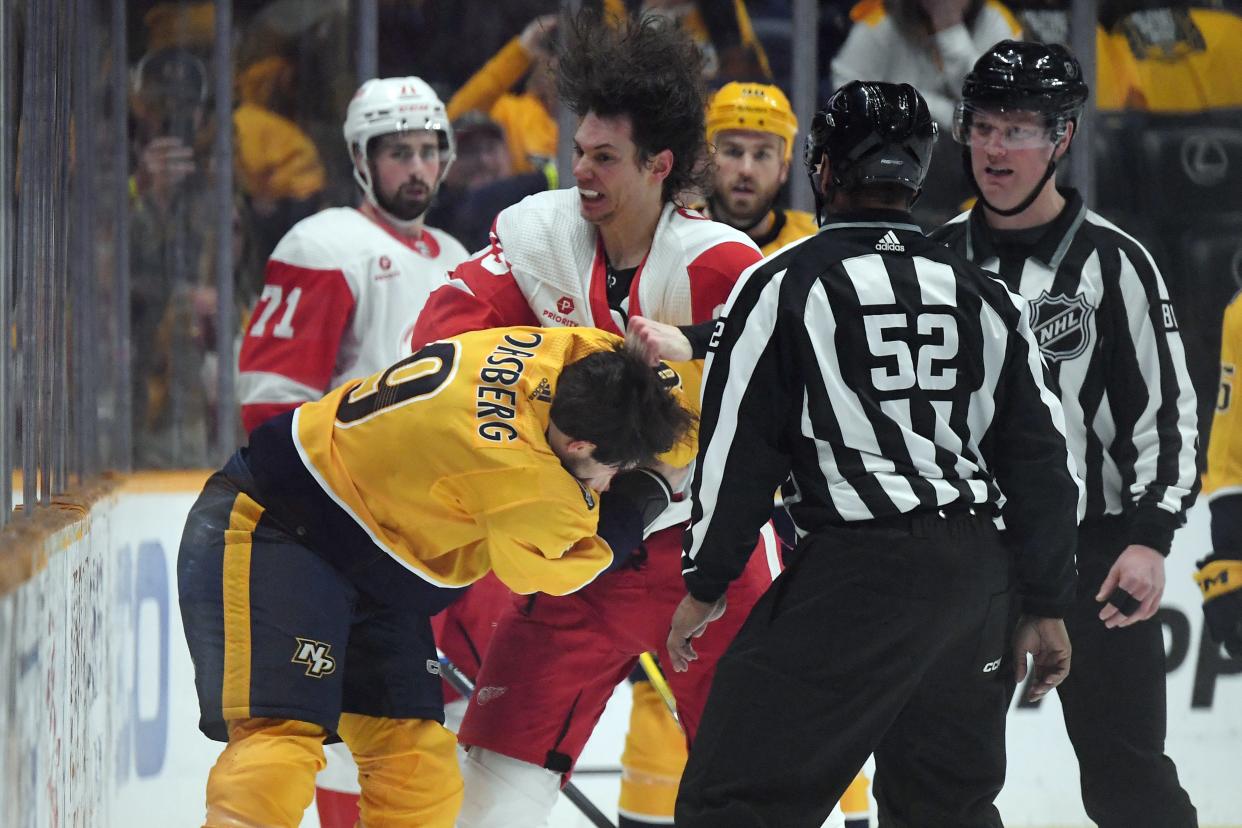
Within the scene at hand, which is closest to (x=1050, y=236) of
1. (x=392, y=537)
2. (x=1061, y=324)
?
(x=1061, y=324)

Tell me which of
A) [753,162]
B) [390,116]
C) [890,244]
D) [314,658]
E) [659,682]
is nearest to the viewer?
[890,244]

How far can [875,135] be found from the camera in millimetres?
2229

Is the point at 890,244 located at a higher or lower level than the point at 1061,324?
higher

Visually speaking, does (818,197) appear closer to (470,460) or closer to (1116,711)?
(470,460)

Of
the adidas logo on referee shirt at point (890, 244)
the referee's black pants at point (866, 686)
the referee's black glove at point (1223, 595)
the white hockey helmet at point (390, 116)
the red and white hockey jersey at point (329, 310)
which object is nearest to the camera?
the referee's black pants at point (866, 686)

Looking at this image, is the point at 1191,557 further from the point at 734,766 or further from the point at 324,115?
the point at 324,115

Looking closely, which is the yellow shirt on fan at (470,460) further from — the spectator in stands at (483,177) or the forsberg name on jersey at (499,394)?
the spectator in stands at (483,177)

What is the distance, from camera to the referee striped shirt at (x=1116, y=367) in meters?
2.67

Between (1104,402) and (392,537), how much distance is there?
121 centimetres

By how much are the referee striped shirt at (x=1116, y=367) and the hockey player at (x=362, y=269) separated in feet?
5.52

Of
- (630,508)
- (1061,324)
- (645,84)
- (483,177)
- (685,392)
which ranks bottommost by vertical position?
(630,508)

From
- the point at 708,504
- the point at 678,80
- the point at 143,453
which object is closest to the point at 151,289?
the point at 143,453

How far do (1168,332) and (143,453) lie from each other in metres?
2.86

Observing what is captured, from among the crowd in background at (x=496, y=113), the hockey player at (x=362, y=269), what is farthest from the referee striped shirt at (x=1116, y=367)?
the crowd in background at (x=496, y=113)
